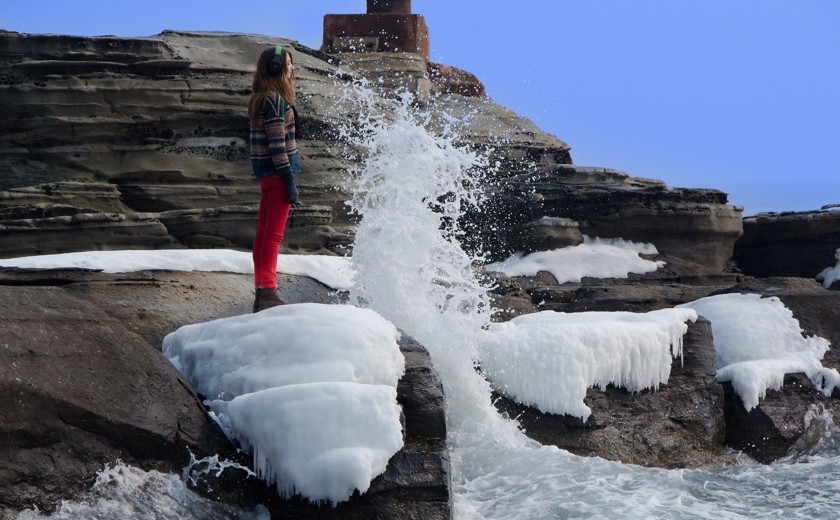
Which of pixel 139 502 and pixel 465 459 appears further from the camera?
pixel 465 459

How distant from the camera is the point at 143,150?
10.8 metres

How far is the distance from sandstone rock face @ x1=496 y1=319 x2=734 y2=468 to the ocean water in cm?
29

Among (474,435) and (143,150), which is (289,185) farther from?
(143,150)

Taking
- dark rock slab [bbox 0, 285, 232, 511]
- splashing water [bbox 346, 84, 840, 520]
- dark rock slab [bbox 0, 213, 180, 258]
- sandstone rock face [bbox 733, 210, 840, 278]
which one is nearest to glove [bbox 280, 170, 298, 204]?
splashing water [bbox 346, 84, 840, 520]

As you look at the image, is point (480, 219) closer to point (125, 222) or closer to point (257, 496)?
point (125, 222)

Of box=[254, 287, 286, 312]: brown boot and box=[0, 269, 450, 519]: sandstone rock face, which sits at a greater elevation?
box=[254, 287, 286, 312]: brown boot

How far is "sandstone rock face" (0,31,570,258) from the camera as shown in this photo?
9.95 meters

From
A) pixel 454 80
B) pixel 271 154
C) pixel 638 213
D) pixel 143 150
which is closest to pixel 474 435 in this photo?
pixel 271 154

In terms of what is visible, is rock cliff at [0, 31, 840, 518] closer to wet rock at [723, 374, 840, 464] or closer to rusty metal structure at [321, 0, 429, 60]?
wet rock at [723, 374, 840, 464]

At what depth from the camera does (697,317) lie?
865 centimetres

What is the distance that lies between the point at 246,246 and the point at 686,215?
5.97 meters

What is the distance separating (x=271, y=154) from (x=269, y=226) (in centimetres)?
48

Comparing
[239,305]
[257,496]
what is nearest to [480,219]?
[239,305]

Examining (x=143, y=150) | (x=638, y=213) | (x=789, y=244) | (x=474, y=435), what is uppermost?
(x=143, y=150)
